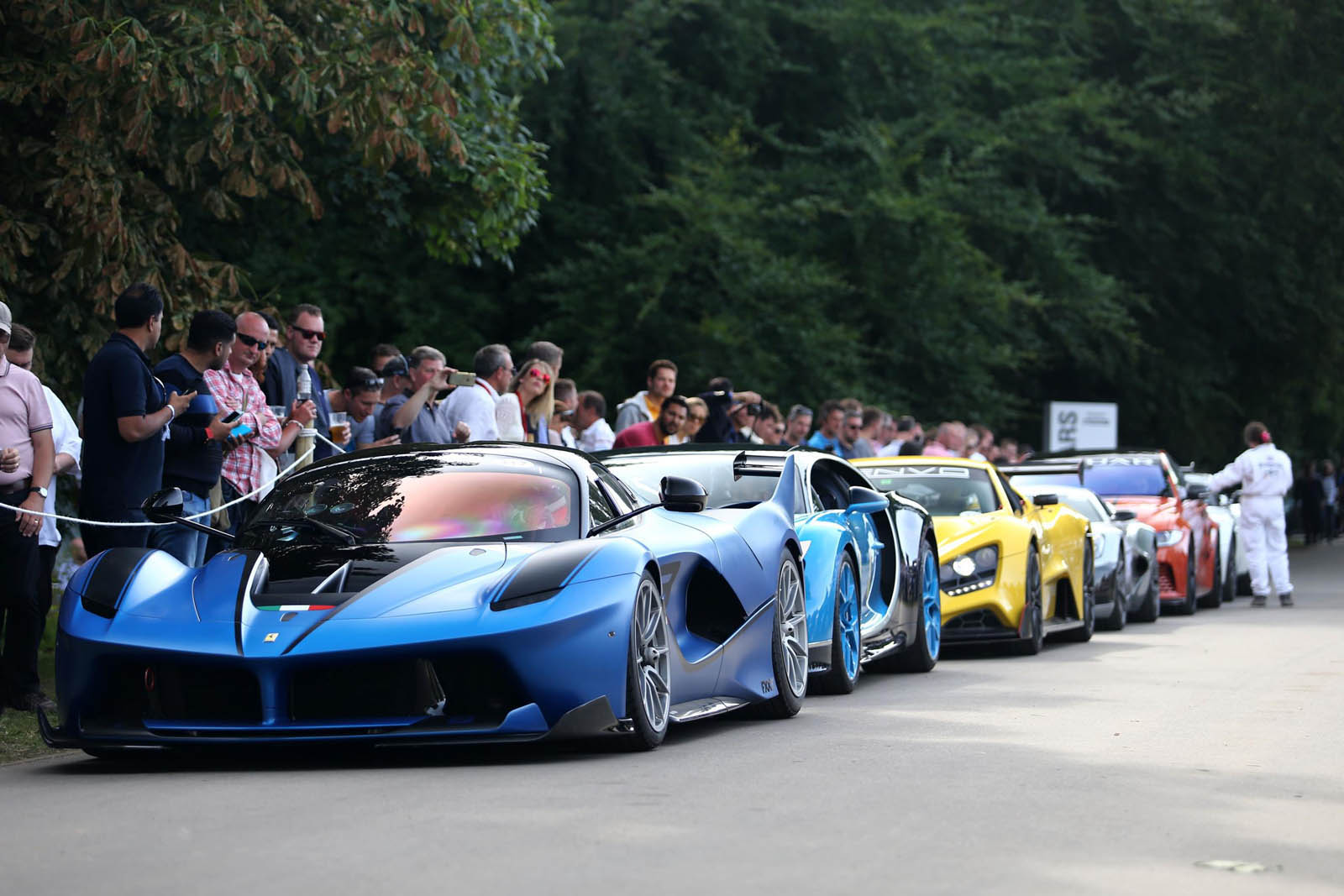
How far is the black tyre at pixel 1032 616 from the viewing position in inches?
609

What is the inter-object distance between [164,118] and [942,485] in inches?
281

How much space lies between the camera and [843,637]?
38.6 feet

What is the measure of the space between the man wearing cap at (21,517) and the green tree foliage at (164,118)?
400 centimetres

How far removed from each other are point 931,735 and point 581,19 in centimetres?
2417

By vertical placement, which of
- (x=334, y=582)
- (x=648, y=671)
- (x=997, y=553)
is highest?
Answer: (x=334, y=582)

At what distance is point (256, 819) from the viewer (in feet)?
22.3

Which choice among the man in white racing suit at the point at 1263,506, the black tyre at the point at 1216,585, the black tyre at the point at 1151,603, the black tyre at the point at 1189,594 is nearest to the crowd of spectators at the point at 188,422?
the black tyre at the point at 1151,603

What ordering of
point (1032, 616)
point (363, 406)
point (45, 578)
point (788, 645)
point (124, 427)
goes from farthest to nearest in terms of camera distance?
point (1032, 616), point (363, 406), point (45, 578), point (788, 645), point (124, 427)

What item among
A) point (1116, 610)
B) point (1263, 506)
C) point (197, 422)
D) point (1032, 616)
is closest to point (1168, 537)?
point (1116, 610)

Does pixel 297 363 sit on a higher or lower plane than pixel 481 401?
higher

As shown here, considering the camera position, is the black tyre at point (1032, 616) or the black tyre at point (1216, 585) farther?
the black tyre at point (1216, 585)

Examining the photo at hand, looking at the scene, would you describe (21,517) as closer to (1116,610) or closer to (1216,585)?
(1116,610)

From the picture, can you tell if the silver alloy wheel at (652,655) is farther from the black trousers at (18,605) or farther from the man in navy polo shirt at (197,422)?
the black trousers at (18,605)

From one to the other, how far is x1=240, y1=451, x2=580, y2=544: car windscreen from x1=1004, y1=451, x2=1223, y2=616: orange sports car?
12892mm
